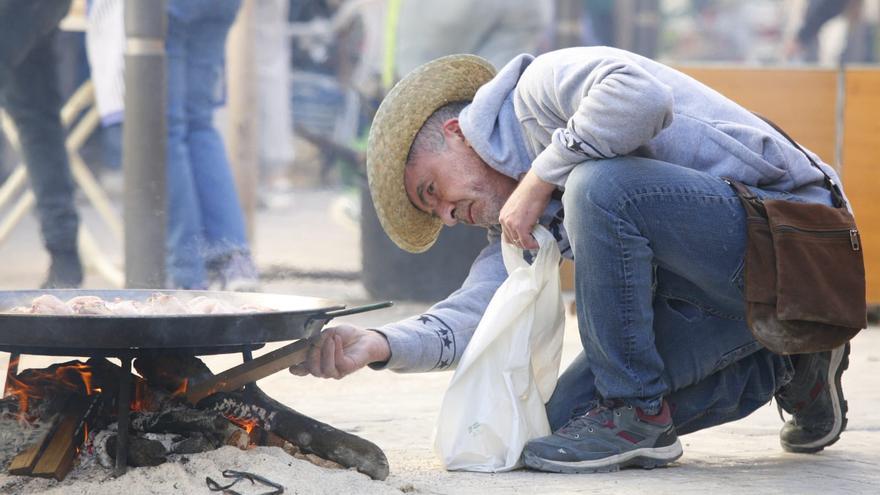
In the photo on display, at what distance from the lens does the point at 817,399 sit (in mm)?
3213

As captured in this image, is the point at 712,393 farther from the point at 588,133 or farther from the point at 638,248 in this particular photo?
the point at 588,133

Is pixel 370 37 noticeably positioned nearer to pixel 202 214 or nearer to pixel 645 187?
pixel 202 214

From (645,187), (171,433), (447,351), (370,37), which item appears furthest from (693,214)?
(370,37)

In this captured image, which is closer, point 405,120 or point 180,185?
point 405,120

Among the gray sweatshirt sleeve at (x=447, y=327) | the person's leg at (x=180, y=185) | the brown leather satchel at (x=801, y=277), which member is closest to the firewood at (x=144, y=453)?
the gray sweatshirt sleeve at (x=447, y=327)

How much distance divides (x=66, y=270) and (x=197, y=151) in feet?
2.93

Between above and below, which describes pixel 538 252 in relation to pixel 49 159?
above

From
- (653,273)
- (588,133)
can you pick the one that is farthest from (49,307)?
(653,273)

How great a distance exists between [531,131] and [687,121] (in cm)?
36

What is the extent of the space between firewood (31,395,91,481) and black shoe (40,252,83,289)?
11.2 ft

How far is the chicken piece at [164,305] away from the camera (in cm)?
281

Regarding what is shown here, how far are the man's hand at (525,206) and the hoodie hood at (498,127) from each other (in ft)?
0.23

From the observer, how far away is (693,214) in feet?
9.45

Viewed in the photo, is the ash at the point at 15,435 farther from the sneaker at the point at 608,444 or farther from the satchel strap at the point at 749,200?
the satchel strap at the point at 749,200
